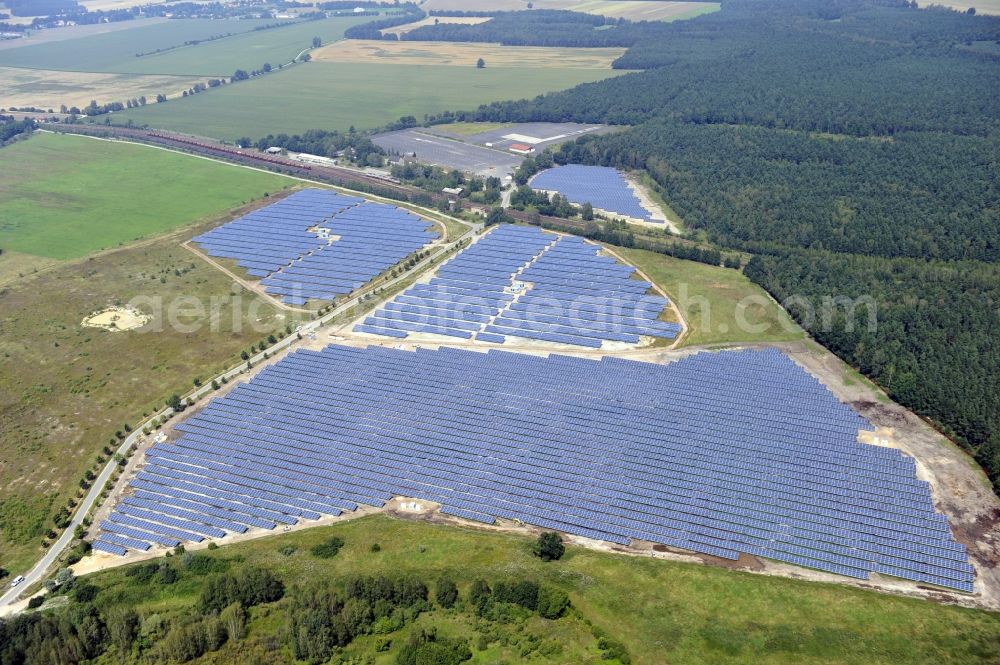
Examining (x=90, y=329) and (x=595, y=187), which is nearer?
(x=90, y=329)

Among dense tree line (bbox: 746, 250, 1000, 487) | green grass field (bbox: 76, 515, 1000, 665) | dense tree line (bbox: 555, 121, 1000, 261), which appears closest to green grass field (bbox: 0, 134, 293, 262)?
dense tree line (bbox: 555, 121, 1000, 261)

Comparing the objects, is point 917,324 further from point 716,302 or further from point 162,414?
point 162,414

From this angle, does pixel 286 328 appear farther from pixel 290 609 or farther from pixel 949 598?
pixel 949 598

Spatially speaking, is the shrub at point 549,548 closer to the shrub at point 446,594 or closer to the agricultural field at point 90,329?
the shrub at point 446,594

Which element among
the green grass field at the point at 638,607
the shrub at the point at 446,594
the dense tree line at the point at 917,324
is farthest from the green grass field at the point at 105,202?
the dense tree line at the point at 917,324

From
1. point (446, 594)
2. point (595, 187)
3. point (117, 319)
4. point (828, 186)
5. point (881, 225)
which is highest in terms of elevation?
point (828, 186)

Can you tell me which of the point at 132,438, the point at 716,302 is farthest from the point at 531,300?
the point at 132,438
